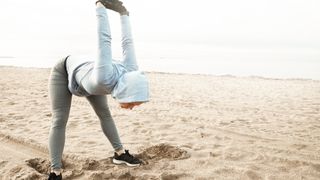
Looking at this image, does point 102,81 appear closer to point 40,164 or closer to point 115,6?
point 115,6

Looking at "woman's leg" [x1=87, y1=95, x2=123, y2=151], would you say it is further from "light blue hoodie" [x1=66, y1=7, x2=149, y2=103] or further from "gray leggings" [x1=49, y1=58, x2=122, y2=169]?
"light blue hoodie" [x1=66, y1=7, x2=149, y2=103]

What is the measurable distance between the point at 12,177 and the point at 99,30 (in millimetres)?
1886

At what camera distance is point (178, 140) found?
5.19 metres

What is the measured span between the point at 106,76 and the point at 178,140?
8.30ft

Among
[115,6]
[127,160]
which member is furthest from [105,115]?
[115,6]

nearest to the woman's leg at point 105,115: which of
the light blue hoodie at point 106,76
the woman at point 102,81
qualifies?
the woman at point 102,81

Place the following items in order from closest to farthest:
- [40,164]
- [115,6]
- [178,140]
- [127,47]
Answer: [115,6] < [127,47] < [40,164] < [178,140]

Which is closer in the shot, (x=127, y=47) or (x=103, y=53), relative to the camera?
(x=103, y=53)

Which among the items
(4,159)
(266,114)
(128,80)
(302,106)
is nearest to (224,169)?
(128,80)

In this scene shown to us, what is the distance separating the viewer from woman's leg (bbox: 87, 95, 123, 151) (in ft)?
12.6

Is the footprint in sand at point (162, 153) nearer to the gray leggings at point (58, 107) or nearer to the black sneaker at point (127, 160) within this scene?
the black sneaker at point (127, 160)

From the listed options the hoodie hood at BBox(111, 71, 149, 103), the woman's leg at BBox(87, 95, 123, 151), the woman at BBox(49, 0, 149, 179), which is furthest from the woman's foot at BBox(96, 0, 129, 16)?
the woman's leg at BBox(87, 95, 123, 151)

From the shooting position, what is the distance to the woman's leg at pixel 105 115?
12.6 ft

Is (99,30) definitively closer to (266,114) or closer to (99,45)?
(99,45)
